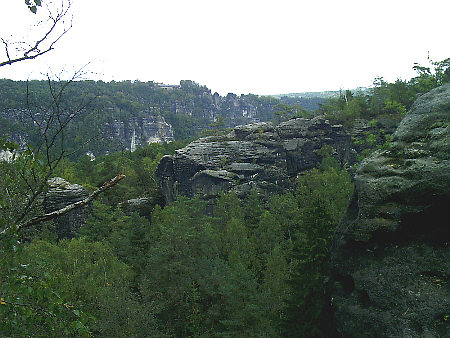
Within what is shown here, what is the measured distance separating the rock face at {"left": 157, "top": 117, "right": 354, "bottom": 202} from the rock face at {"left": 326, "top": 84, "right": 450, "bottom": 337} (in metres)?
27.3

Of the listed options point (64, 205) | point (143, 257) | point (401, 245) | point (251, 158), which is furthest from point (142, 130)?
point (401, 245)

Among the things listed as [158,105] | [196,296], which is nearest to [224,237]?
[196,296]

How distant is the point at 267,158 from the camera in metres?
43.0

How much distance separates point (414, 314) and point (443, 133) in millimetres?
5138

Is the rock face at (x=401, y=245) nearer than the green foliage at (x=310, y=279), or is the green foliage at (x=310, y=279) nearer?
the rock face at (x=401, y=245)

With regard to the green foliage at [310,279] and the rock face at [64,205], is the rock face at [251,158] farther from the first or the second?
the green foliage at [310,279]

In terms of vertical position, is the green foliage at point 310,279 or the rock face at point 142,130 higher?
the rock face at point 142,130

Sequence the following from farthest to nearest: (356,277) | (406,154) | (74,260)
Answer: (74,260) → (406,154) → (356,277)

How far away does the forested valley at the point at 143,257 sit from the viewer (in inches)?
115

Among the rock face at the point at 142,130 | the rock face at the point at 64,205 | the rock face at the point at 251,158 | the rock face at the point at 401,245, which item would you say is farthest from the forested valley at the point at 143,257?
the rock face at the point at 142,130


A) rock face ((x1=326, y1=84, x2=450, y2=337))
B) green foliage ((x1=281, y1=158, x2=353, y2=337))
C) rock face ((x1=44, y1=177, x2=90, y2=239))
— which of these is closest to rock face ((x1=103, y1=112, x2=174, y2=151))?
rock face ((x1=44, y1=177, x2=90, y2=239))

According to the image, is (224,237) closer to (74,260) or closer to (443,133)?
(74,260)

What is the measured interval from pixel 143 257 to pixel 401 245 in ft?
63.5

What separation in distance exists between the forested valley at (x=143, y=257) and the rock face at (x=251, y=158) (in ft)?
7.96
